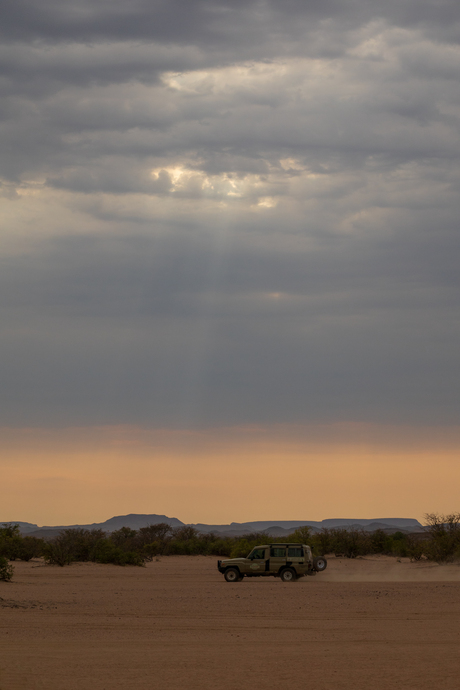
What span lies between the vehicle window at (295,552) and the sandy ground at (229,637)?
10.4ft

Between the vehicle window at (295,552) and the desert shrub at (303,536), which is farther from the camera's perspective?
the desert shrub at (303,536)

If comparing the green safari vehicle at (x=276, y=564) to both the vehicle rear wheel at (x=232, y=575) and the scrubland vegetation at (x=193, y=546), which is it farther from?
the scrubland vegetation at (x=193, y=546)

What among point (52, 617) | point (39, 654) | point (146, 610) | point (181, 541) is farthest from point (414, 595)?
point (181, 541)

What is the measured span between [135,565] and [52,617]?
31.8 metres

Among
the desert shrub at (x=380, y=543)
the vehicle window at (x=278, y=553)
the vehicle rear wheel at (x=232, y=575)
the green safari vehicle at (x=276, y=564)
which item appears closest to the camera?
the green safari vehicle at (x=276, y=564)

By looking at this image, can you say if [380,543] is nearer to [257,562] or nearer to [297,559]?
[297,559]

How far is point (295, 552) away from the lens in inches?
1430

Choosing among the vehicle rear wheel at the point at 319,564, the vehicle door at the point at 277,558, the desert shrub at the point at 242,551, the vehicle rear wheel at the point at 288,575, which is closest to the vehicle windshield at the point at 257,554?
the vehicle door at the point at 277,558

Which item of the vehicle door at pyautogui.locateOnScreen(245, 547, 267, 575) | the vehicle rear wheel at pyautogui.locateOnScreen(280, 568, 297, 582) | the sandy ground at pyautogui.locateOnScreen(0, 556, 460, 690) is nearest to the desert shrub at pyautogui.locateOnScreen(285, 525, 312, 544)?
the vehicle rear wheel at pyautogui.locateOnScreen(280, 568, 297, 582)

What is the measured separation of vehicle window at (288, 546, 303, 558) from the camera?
36250 millimetres

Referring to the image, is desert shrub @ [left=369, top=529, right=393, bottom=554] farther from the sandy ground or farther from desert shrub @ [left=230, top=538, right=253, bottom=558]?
the sandy ground

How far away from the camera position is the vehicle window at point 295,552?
36.2m

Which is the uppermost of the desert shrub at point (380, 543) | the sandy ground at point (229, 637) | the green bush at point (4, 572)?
the desert shrub at point (380, 543)

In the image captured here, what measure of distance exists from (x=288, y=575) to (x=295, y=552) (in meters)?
1.22
